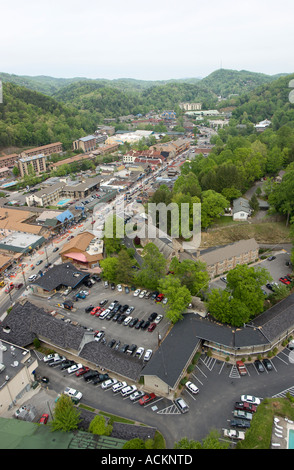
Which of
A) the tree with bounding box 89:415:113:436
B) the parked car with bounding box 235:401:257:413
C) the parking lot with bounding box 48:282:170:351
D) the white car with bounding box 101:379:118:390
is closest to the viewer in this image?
the tree with bounding box 89:415:113:436

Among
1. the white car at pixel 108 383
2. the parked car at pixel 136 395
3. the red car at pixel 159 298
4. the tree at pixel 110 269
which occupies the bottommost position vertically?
the parked car at pixel 136 395

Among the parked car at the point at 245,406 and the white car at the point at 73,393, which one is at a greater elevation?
the parked car at the point at 245,406

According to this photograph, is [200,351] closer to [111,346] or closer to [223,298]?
[223,298]

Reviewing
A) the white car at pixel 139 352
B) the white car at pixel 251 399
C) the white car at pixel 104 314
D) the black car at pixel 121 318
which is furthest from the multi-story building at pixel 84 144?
the white car at pixel 251 399

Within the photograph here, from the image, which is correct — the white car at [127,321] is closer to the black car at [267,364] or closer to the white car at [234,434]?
the black car at [267,364]

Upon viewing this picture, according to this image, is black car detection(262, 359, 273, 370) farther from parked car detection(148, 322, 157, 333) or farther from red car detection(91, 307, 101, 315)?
red car detection(91, 307, 101, 315)

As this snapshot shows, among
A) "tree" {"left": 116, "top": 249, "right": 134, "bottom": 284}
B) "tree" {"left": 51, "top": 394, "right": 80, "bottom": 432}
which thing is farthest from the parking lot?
"tree" {"left": 51, "top": 394, "right": 80, "bottom": 432}

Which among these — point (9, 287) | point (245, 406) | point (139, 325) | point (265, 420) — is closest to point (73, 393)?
point (139, 325)
